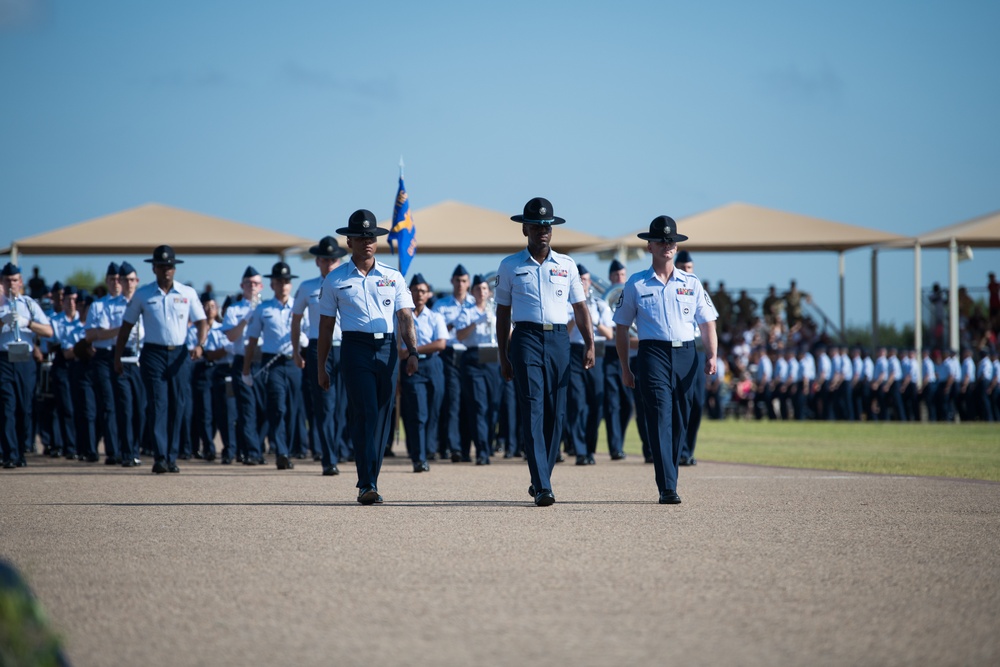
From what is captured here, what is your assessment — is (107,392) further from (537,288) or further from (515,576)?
(515,576)

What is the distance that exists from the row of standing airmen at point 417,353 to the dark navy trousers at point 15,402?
50cm

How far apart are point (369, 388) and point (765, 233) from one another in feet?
74.2

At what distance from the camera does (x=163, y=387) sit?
13906 millimetres

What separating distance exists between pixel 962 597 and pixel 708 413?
1169 inches

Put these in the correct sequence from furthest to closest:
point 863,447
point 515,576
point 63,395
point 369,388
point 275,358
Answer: point 863,447 → point 63,395 → point 275,358 → point 369,388 → point 515,576

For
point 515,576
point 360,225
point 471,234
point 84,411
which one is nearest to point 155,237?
point 471,234

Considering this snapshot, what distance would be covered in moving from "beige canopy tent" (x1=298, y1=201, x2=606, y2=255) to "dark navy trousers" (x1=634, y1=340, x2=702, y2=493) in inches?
652

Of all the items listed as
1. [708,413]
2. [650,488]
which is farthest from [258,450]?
[708,413]

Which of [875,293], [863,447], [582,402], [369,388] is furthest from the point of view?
[875,293]

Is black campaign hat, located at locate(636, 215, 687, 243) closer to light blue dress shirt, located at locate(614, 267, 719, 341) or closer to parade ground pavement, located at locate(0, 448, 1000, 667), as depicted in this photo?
light blue dress shirt, located at locate(614, 267, 719, 341)

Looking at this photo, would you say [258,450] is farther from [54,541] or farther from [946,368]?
[946,368]

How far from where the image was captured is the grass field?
15.3 metres

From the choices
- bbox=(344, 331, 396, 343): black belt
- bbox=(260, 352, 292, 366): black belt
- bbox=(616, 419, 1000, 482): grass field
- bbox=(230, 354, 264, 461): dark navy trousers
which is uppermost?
bbox=(344, 331, 396, 343): black belt

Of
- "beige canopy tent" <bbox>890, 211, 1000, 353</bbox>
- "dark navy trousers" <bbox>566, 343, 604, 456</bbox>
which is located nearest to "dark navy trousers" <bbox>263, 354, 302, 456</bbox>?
"dark navy trousers" <bbox>566, 343, 604, 456</bbox>
